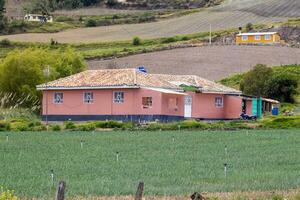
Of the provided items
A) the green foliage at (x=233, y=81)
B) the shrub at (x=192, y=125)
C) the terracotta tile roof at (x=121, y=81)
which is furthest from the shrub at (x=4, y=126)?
the green foliage at (x=233, y=81)

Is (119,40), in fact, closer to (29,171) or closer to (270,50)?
(270,50)

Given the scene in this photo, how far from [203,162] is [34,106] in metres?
37.6

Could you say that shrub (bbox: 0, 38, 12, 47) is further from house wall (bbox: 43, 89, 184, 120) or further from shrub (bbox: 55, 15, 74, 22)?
house wall (bbox: 43, 89, 184, 120)

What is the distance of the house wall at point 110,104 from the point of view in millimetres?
53312

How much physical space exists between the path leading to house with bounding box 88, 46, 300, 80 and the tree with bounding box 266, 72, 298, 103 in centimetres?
1194

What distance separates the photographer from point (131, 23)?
458ft

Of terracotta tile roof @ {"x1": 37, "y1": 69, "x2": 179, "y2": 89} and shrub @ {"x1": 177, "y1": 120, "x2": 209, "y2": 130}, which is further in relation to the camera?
terracotta tile roof @ {"x1": 37, "y1": 69, "x2": 179, "y2": 89}

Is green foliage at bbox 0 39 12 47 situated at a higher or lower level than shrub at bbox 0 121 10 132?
higher

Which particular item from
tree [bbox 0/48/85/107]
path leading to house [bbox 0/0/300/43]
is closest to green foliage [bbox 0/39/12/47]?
path leading to house [bbox 0/0/300/43]

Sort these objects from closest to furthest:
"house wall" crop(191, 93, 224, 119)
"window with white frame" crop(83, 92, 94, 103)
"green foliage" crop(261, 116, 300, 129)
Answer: "green foliage" crop(261, 116, 300, 129) → "window with white frame" crop(83, 92, 94, 103) → "house wall" crop(191, 93, 224, 119)

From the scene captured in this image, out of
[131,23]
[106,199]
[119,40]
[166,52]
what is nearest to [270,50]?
[166,52]

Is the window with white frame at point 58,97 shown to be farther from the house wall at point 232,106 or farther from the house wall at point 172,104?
the house wall at point 232,106

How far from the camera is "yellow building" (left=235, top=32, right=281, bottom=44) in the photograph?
342 ft

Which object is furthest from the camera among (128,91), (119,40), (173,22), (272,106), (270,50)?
(173,22)
